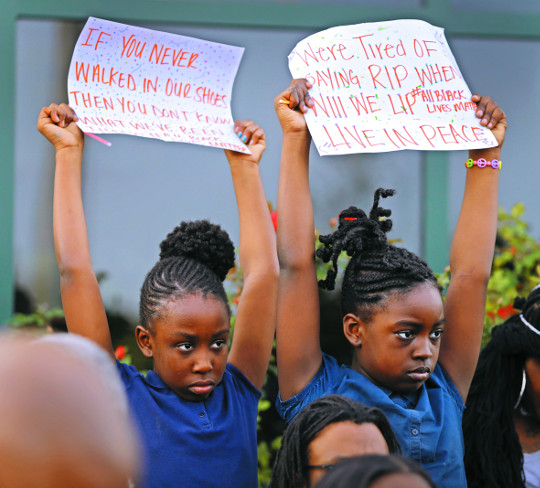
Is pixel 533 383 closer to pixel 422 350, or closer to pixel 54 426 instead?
pixel 422 350

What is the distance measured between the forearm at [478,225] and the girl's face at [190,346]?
0.87 metres

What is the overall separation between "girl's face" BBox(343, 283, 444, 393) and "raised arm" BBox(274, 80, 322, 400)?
18cm

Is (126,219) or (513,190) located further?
(513,190)

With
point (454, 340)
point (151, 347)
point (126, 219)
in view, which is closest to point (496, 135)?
point (454, 340)

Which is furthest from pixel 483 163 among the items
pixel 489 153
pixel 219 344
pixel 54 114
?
pixel 54 114

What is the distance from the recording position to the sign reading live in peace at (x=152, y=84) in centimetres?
266

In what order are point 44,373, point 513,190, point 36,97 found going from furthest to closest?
point 513,190 < point 36,97 < point 44,373

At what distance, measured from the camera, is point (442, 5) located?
15.5 feet

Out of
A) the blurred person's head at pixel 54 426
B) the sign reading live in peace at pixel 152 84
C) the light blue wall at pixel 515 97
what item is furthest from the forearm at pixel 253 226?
the light blue wall at pixel 515 97

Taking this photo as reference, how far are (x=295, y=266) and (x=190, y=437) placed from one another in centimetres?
62

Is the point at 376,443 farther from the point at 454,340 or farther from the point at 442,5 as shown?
the point at 442,5

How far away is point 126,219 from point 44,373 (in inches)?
138

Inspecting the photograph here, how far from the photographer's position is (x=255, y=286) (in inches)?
104

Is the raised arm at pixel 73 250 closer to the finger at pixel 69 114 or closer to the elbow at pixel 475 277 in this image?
the finger at pixel 69 114
